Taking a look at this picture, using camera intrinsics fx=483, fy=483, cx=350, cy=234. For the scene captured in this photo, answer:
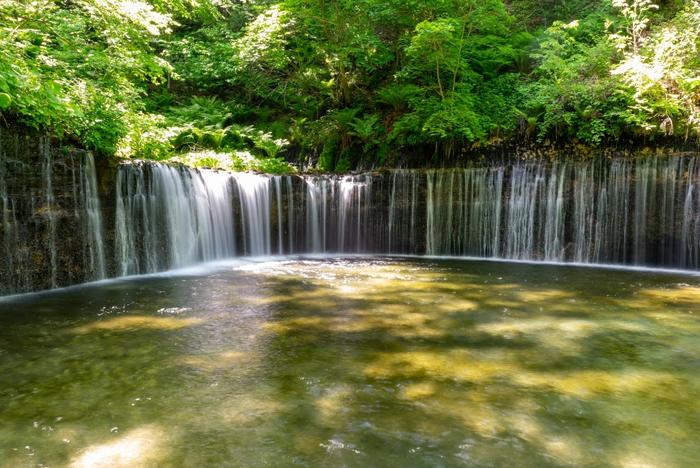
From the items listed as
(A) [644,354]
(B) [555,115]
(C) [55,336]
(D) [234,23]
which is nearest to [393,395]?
(A) [644,354]

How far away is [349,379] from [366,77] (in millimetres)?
15492

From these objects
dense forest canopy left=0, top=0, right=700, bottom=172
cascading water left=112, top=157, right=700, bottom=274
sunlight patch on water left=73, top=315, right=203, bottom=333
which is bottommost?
sunlight patch on water left=73, top=315, right=203, bottom=333

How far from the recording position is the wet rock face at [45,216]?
25.6ft

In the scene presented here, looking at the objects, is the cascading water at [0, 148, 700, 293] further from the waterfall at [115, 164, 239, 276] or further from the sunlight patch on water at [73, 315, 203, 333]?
the sunlight patch on water at [73, 315, 203, 333]

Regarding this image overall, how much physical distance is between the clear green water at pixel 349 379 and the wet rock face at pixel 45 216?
92 centimetres

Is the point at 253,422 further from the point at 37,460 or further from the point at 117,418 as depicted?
the point at 37,460

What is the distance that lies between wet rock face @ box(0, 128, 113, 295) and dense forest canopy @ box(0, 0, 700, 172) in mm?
477

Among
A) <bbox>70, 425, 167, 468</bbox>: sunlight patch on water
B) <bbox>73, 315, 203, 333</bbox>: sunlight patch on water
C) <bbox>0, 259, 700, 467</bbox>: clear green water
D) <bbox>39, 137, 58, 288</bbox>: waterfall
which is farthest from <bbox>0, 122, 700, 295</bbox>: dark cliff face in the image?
<bbox>70, 425, 167, 468</bbox>: sunlight patch on water

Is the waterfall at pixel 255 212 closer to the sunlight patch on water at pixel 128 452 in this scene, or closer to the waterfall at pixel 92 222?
the waterfall at pixel 92 222

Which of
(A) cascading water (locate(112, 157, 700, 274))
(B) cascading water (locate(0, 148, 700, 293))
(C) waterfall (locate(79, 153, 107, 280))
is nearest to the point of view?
(B) cascading water (locate(0, 148, 700, 293))

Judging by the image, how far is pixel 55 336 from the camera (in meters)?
5.49

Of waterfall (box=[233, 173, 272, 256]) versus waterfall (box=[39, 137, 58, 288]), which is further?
waterfall (box=[233, 173, 272, 256])

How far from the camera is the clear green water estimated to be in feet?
10.2

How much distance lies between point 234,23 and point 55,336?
1979cm
